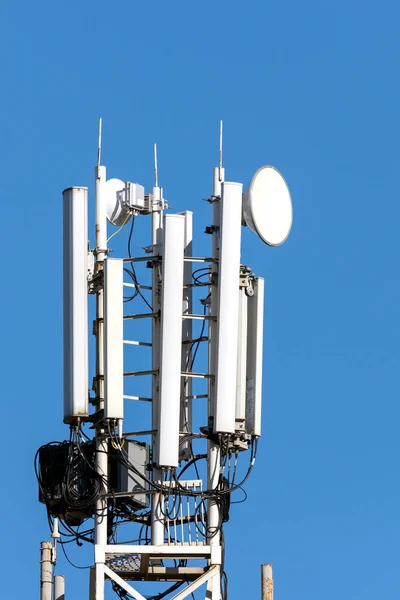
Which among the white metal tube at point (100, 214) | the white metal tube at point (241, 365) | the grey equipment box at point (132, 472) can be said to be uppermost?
the white metal tube at point (100, 214)

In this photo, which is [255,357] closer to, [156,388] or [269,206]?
[156,388]

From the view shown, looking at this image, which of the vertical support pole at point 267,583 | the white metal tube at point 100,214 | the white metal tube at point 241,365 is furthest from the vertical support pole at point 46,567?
the white metal tube at point 100,214

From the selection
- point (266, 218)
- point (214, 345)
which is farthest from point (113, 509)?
point (266, 218)

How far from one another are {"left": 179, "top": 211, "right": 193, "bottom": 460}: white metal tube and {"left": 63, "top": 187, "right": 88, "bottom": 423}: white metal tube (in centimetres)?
234

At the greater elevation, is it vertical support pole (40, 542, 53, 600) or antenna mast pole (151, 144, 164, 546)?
antenna mast pole (151, 144, 164, 546)

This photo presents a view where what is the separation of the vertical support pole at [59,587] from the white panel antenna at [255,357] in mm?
5081

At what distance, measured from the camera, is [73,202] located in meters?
38.1

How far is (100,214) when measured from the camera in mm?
39406

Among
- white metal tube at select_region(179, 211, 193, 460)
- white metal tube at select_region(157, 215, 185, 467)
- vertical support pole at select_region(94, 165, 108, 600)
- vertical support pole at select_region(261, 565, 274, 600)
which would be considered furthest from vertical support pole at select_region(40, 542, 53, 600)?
vertical support pole at select_region(261, 565, 274, 600)

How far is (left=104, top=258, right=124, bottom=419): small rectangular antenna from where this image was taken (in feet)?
122

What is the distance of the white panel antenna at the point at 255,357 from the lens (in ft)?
125

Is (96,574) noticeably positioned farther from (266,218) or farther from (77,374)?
(266,218)

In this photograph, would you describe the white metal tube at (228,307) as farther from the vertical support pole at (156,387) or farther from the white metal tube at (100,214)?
the white metal tube at (100,214)

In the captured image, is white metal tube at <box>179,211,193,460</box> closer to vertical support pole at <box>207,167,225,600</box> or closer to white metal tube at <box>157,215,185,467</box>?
vertical support pole at <box>207,167,225,600</box>
